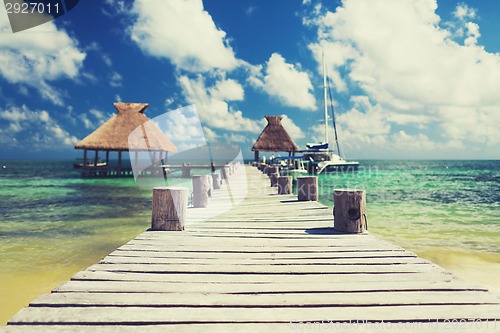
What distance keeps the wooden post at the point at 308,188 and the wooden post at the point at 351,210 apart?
3.85m

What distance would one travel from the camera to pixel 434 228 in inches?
497

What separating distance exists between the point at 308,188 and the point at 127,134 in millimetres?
33916

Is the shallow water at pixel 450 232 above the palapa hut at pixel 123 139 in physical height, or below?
below

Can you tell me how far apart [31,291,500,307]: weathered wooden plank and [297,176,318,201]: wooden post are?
6.51 m

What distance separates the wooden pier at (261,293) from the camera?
2.62m

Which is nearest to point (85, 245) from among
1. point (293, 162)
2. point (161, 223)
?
point (161, 223)

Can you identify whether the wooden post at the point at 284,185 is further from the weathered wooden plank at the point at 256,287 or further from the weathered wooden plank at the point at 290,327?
the weathered wooden plank at the point at 290,327

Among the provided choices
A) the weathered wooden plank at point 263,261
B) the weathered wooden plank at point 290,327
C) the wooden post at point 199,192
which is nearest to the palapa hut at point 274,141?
the wooden post at point 199,192

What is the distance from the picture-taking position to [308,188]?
9.65 metres

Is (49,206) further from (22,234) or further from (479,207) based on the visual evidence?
(479,207)

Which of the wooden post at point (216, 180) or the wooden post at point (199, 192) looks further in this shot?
the wooden post at point (216, 180)

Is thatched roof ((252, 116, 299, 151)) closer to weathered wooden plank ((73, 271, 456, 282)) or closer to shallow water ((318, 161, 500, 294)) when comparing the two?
shallow water ((318, 161, 500, 294))

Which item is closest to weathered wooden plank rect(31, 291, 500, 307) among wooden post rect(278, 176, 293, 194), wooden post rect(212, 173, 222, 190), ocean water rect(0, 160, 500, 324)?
ocean water rect(0, 160, 500, 324)

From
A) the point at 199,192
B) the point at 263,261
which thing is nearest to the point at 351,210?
the point at 263,261
